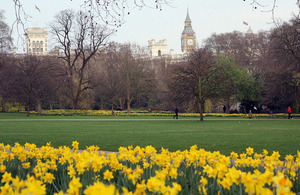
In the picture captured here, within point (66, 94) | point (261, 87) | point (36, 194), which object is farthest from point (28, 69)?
point (36, 194)

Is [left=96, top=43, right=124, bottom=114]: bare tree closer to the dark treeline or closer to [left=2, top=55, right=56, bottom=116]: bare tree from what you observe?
the dark treeline

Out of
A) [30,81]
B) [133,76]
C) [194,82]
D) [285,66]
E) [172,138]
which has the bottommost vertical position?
[172,138]

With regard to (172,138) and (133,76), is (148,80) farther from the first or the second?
(172,138)

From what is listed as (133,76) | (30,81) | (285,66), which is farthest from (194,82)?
(30,81)

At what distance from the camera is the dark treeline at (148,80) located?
34.3 meters

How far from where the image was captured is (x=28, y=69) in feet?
150

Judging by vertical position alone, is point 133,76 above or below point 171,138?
above

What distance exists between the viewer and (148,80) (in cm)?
5544

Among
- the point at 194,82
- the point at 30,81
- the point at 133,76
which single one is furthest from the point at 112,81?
the point at 194,82

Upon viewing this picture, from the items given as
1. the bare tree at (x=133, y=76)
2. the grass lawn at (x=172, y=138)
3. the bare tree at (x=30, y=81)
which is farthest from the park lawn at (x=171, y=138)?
the bare tree at (x=133, y=76)

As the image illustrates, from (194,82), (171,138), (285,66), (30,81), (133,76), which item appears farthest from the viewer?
(133,76)

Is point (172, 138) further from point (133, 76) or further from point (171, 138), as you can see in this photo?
point (133, 76)

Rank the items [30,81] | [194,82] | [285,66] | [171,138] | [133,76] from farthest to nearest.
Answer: [133,76]
[30,81]
[285,66]
[194,82]
[171,138]

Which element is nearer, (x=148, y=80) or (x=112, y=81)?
(x=112, y=81)
